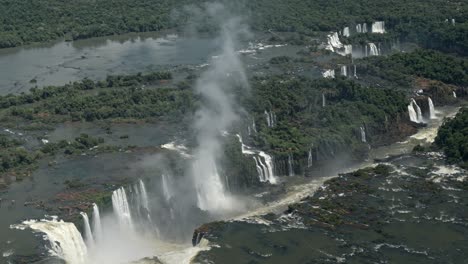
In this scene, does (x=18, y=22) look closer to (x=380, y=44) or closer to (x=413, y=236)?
(x=380, y=44)

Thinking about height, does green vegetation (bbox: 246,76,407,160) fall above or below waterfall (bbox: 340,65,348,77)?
below

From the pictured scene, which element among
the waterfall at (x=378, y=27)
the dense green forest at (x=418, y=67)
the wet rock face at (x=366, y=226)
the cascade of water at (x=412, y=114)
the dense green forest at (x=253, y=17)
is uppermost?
the dense green forest at (x=253, y=17)

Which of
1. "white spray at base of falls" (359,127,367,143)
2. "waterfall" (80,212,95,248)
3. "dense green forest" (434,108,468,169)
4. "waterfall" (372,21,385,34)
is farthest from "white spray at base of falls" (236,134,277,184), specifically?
"waterfall" (372,21,385,34)

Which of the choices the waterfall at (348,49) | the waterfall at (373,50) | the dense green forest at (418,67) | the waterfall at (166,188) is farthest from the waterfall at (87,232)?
the waterfall at (373,50)

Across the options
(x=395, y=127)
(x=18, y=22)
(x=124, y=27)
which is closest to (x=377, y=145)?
(x=395, y=127)

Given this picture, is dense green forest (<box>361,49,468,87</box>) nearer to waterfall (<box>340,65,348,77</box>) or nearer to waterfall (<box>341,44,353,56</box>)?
waterfall (<box>340,65,348,77</box>)

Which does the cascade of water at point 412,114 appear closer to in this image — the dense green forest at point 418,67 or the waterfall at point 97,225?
the dense green forest at point 418,67
